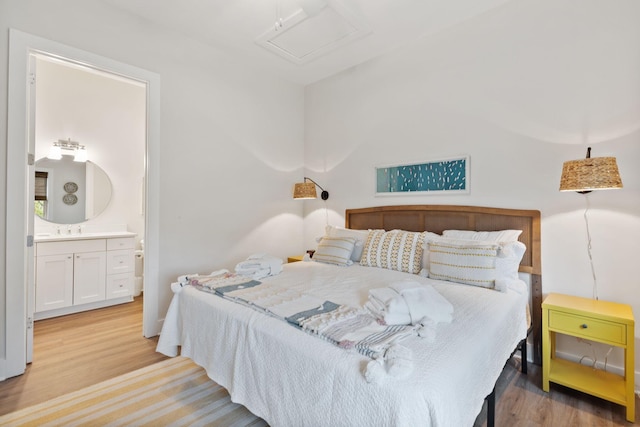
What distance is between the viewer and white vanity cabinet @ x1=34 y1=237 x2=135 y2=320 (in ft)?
10.6

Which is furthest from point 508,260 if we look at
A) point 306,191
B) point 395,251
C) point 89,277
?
point 89,277

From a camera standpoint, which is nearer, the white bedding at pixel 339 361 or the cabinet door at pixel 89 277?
the white bedding at pixel 339 361

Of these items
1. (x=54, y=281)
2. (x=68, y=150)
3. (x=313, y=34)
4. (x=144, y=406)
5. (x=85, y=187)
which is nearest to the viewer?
(x=144, y=406)

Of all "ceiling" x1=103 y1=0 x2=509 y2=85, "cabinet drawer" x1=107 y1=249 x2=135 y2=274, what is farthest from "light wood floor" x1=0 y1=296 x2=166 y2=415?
"ceiling" x1=103 y1=0 x2=509 y2=85

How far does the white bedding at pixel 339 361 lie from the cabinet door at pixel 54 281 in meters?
2.23

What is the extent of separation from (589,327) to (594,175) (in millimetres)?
944

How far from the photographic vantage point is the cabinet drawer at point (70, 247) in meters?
3.22

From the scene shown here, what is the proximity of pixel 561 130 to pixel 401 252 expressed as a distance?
152 centimetres

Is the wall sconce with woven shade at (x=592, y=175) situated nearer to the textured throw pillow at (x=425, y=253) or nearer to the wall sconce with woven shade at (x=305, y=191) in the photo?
the textured throw pillow at (x=425, y=253)

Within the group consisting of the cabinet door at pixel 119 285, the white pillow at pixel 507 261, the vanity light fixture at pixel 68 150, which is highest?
the vanity light fixture at pixel 68 150

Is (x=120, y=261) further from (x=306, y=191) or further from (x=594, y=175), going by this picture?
(x=594, y=175)

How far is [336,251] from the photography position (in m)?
2.90

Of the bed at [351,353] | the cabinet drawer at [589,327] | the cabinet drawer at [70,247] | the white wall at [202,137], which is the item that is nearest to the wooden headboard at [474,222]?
the bed at [351,353]

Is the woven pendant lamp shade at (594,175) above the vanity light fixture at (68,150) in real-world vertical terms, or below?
below
